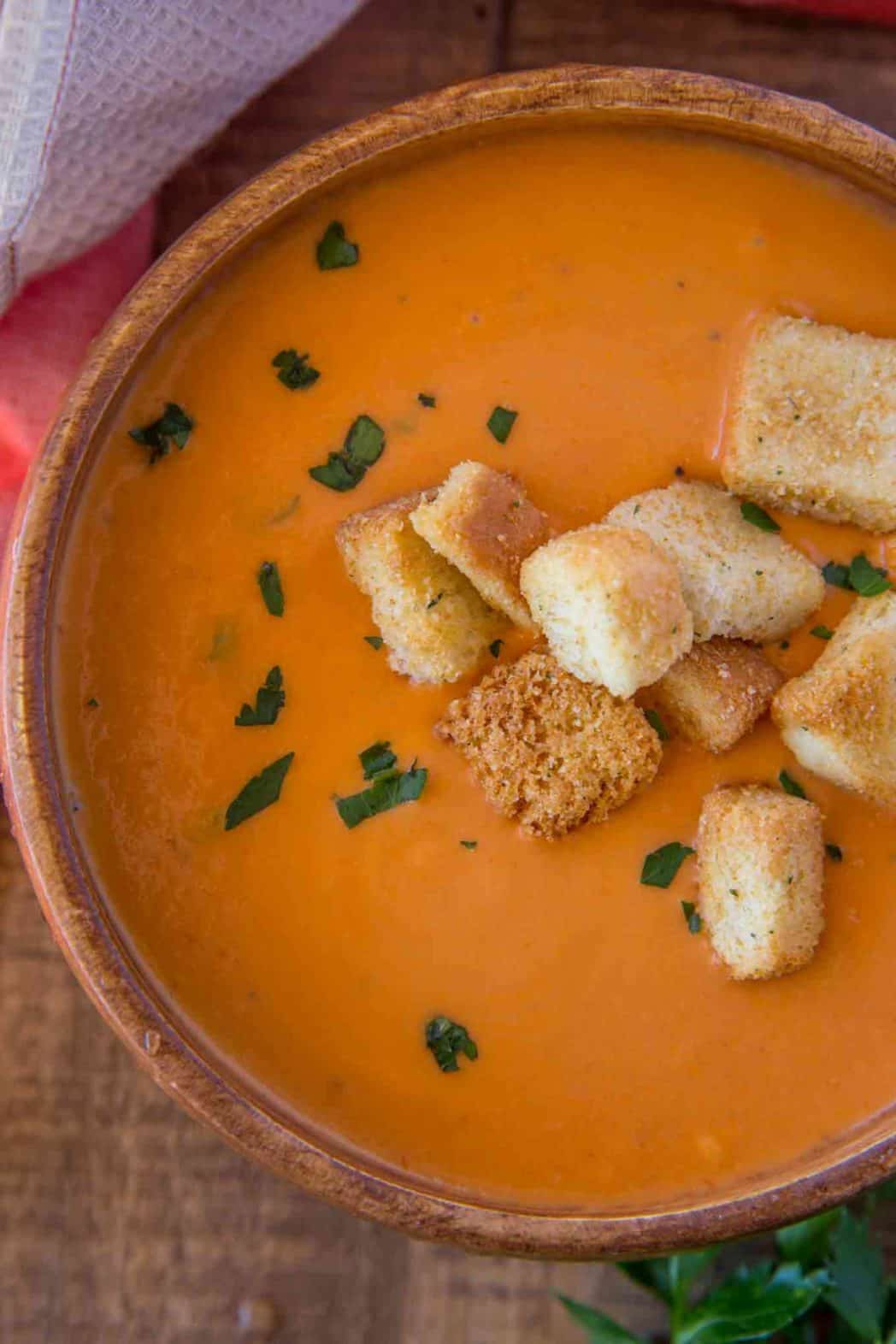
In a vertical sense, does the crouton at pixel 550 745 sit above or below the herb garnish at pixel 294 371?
below

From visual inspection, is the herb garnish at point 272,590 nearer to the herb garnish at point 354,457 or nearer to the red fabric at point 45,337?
the herb garnish at point 354,457

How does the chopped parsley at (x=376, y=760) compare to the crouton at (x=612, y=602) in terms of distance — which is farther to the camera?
the chopped parsley at (x=376, y=760)

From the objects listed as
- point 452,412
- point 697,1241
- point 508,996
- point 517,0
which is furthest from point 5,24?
point 697,1241

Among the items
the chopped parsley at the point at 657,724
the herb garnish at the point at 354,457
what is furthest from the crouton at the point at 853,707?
the herb garnish at the point at 354,457

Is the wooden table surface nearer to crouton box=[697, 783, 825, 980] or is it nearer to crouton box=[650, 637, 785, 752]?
crouton box=[697, 783, 825, 980]

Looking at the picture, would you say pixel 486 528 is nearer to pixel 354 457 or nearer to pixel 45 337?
pixel 354 457

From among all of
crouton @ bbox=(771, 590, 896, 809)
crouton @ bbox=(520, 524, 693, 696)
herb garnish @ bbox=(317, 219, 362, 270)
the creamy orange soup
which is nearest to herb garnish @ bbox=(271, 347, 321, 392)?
the creamy orange soup

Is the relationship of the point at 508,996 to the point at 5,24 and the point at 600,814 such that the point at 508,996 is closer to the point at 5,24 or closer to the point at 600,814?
the point at 600,814
